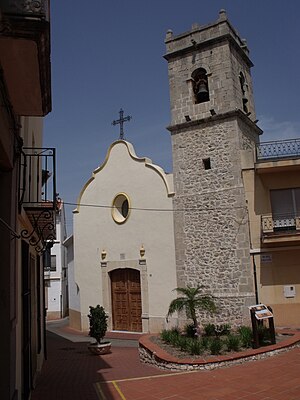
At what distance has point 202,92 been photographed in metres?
17.5

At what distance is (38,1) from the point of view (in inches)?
167

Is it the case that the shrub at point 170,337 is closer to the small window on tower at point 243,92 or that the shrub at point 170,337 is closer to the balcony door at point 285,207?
the balcony door at point 285,207

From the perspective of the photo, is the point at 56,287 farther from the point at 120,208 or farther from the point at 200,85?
the point at 200,85

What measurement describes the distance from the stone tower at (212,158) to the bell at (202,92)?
5 cm

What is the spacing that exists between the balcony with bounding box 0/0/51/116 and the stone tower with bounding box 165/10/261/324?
12.1m

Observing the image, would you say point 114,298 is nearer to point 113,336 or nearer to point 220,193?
point 113,336

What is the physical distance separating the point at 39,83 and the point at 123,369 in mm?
8673

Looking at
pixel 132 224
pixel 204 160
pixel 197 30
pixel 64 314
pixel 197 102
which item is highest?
pixel 197 30

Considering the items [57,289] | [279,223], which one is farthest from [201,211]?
[57,289]

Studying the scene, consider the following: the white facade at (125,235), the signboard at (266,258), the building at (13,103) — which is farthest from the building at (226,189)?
the building at (13,103)

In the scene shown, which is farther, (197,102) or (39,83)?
(197,102)

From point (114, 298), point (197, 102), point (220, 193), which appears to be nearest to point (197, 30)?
point (197, 102)

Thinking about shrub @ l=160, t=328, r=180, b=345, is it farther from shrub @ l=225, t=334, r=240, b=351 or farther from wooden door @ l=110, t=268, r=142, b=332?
wooden door @ l=110, t=268, r=142, b=332

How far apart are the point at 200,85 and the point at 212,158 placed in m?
3.31
